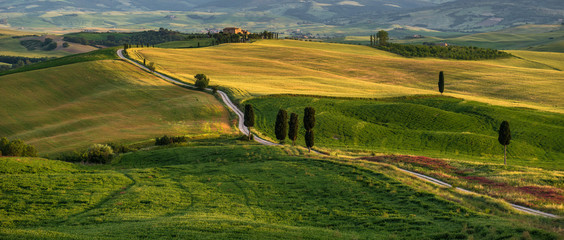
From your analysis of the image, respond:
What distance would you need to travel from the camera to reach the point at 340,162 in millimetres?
46656

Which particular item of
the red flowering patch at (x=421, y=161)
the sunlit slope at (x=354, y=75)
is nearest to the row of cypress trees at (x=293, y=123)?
the red flowering patch at (x=421, y=161)

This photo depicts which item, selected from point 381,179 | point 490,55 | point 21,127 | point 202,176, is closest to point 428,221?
point 381,179

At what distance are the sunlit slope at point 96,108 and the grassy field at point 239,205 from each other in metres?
26.0

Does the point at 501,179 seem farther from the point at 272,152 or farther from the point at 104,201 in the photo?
the point at 104,201

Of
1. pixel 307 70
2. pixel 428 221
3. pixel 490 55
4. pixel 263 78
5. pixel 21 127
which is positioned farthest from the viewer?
pixel 490 55

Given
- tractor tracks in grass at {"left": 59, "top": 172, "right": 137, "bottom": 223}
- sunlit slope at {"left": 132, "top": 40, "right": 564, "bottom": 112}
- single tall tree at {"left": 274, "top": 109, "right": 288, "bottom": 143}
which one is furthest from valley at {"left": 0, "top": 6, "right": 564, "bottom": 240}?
sunlit slope at {"left": 132, "top": 40, "right": 564, "bottom": 112}

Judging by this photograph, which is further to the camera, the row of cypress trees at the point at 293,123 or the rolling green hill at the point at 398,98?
the rolling green hill at the point at 398,98

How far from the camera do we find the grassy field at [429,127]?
226ft

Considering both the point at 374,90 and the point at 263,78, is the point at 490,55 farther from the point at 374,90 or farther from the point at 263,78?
the point at 263,78

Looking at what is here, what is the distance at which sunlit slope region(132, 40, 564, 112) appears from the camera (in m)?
114

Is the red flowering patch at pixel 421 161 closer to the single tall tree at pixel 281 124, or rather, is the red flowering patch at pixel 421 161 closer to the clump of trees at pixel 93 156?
the single tall tree at pixel 281 124

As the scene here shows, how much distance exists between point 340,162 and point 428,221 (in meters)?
19.7

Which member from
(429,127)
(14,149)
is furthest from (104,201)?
(429,127)

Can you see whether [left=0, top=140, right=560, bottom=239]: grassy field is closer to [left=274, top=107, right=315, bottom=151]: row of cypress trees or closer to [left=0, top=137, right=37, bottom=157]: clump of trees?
[left=0, top=137, right=37, bottom=157]: clump of trees
